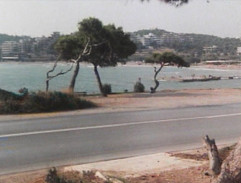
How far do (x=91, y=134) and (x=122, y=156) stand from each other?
9.58 ft

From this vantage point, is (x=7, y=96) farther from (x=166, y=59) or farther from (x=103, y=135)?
(x=166, y=59)

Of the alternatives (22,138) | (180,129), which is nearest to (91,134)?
(22,138)

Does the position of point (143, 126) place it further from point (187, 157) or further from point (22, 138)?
point (187, 157)

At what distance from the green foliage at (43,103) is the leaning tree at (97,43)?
31.4ft

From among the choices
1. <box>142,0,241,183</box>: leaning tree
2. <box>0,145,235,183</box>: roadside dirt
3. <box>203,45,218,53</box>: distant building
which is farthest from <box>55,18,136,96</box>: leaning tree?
<box>203,45,218,53</box>: distant building

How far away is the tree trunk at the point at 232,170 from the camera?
5266 mm

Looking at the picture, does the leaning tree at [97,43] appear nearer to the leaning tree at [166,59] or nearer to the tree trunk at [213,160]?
the leaning tree at [166,59]

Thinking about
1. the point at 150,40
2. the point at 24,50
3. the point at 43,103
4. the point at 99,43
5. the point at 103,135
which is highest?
the point at 150,40

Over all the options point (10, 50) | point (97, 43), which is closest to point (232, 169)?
point (97, 43)

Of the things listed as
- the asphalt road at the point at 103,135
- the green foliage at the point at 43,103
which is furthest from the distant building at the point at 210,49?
the asphalt road at the point at 103,135

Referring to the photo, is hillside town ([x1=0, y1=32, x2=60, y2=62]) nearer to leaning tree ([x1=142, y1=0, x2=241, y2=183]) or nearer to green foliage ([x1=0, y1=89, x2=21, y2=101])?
green foliage ([x1=0, y1=89, x2=21, y2=101])

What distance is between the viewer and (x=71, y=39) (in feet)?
102

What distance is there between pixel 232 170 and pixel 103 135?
284 inches

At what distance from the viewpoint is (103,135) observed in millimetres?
12297
